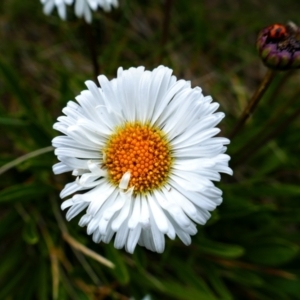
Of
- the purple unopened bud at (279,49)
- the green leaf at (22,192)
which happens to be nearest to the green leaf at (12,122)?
the green leaf at (22,192)

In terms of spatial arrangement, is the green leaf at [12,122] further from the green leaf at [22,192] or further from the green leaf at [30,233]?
the green leaf at [30,233]

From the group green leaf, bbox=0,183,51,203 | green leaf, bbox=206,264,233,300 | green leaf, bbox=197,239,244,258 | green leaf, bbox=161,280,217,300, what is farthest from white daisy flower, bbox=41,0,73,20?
green leaf, bbox=206,264,233,300

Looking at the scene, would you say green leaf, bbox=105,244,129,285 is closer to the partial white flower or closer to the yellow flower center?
the yellow flower center

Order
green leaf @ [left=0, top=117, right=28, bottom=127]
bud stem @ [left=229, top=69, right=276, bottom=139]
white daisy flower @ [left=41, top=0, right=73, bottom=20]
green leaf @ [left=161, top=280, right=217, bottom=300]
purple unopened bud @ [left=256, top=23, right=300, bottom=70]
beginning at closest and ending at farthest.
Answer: purple unopened bud @ [left=256, top=23, right=300, bottom=70], bud stem @ [left=229, top=69, right=276, bottom=139], white daisy flower @ [left=41, top=0, right=73, bottom=20], green leaf @ [left=0, top=117, right=28, bottom=127], green leaf @ [left=161, top=280, right=217, bottom=300]

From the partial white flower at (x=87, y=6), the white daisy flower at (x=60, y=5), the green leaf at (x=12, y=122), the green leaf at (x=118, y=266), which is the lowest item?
the green leaf at (x=118, y=266)

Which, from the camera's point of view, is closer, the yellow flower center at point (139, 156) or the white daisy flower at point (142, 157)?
the white daisy flower at point (142, 157)

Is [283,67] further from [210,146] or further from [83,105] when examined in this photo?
[83,105]

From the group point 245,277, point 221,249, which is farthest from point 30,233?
point 245,277
